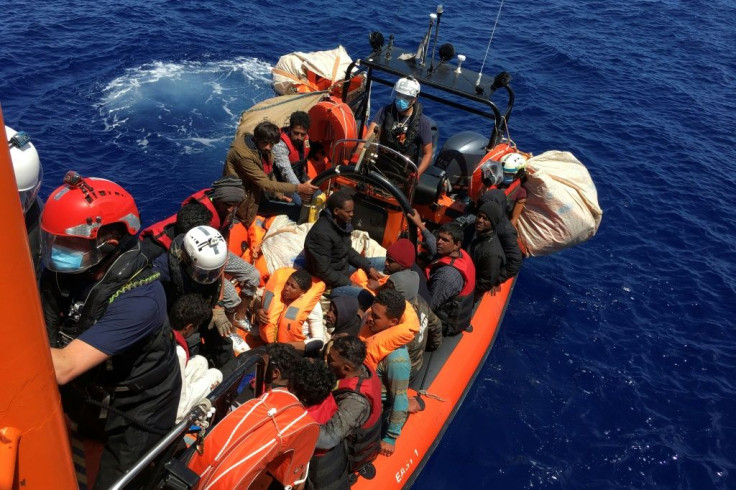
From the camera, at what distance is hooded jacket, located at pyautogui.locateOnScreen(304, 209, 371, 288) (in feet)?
15.5

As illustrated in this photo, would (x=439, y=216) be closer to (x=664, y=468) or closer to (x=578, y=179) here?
(x=578, y=179)

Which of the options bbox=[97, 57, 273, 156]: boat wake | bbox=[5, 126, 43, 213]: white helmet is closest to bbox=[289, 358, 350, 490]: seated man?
bbox=[5, 126, 43, 213]: white helmet

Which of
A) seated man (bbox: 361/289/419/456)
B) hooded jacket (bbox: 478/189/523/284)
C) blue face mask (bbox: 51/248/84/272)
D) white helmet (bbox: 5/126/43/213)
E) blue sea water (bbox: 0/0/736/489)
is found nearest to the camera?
blue face mask (bbox: 51/248/84/272)

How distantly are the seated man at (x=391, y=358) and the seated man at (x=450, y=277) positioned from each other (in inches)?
40.6

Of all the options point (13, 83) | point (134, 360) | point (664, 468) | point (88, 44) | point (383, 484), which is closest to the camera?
point (134, 360)

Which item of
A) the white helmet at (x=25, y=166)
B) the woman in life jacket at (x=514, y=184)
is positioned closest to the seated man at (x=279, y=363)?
the white helmet at (x=25, y=166)

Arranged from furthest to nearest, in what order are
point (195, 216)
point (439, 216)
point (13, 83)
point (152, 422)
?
point (13, 83), point (439, 216), point (195, 216), point (152, 422)

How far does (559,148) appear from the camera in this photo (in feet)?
43.0

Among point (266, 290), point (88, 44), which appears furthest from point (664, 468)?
point (88, 44)

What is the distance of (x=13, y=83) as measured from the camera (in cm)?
1199

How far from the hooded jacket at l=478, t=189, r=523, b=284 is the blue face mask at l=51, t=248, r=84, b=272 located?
4.52 metres

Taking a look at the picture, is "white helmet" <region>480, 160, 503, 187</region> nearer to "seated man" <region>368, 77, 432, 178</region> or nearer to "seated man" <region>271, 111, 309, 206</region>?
"seated man" <region>368, 77, 432, 178</region>

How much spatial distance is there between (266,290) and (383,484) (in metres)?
1.88

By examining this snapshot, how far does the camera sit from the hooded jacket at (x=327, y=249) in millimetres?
4723
